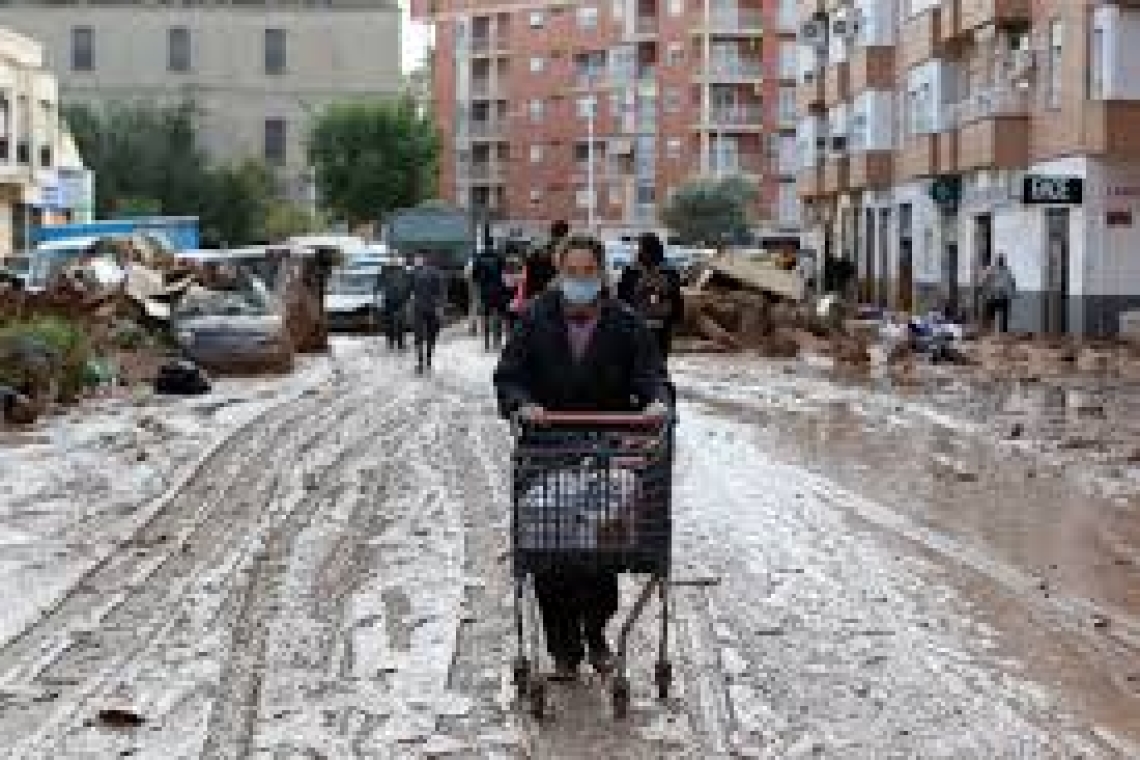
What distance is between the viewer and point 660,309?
20891 mm

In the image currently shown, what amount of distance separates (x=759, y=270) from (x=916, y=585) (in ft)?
90.6

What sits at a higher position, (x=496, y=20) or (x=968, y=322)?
(x=496, y=20)

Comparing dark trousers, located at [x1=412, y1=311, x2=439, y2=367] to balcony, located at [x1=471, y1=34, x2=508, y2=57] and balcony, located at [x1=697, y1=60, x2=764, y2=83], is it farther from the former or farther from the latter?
balcony, located at [x1=471, y1=34, x2=508, y2=57]

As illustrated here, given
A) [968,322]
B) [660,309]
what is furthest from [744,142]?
[660,309]

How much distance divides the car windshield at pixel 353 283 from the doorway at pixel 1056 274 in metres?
13.6

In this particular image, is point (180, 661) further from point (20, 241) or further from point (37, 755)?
point (20, 241)

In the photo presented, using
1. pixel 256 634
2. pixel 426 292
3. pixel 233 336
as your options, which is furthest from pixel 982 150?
pixel 256 634

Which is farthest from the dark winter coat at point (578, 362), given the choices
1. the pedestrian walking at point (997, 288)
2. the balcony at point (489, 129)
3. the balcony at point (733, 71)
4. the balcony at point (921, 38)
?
the balcony at point (489, 129)

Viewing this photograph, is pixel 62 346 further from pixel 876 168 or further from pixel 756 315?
pixel 876 168

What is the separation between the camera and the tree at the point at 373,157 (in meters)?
92.9

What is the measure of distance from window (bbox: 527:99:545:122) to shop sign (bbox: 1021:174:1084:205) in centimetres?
8109

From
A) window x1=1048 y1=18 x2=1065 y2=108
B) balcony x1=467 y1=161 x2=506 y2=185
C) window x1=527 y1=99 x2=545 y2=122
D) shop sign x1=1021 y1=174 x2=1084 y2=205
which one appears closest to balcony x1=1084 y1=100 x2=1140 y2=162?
shop sign x1=1021 y1=174 x2=1084 y2=205

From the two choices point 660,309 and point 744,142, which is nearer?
point 660,309

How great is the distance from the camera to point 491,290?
3622 cm
